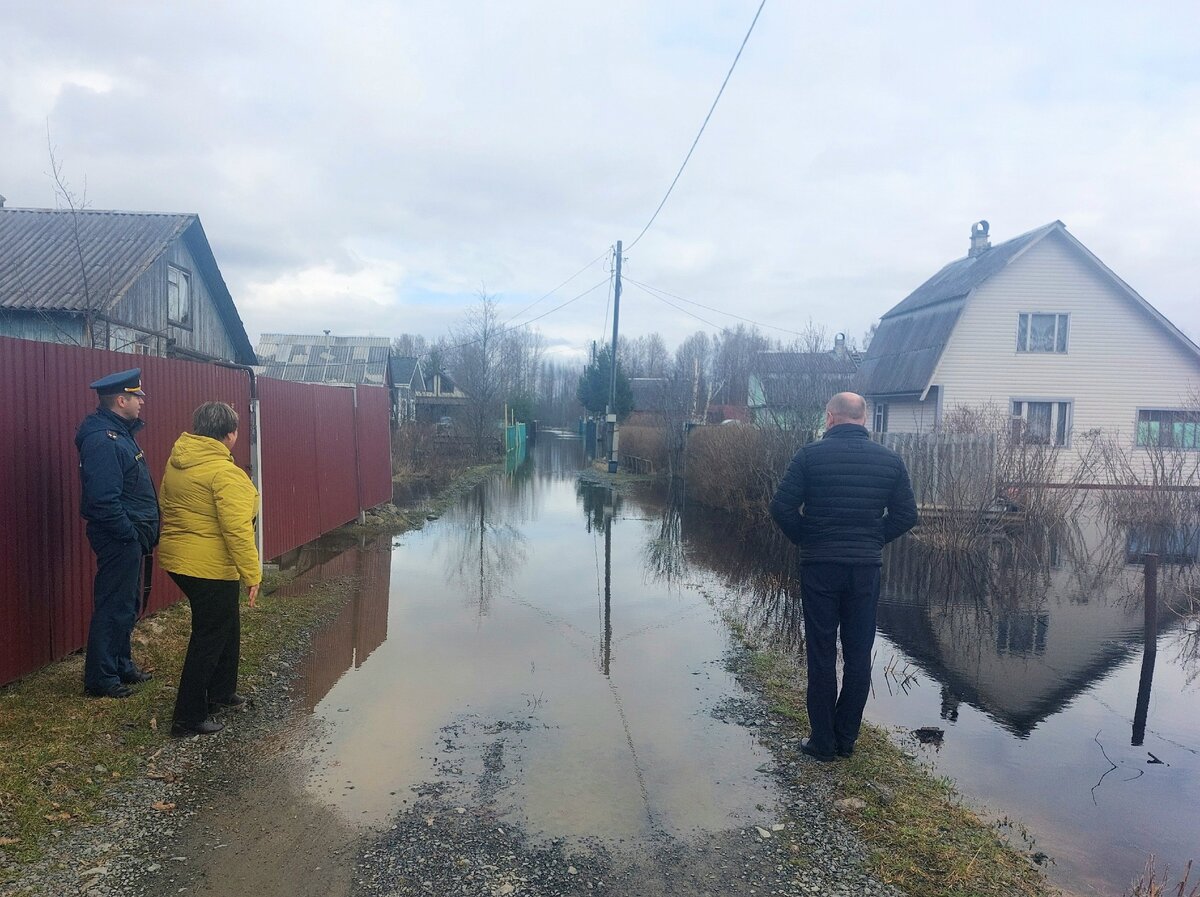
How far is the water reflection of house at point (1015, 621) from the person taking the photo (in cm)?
613

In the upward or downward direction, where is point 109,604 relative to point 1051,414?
downward

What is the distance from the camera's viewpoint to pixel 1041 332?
22531 millimetres

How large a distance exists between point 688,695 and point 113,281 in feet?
43.9

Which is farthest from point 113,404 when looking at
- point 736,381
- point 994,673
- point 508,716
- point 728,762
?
point 736,381

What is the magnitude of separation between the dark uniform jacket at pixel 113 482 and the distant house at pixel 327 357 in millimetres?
39482

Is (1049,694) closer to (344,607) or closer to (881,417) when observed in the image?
(344,607)

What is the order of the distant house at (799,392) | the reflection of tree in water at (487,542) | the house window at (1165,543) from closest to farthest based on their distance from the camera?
the reflection of tree in water at (487,542), the house window at (1165,543), the distant house at (799,392)

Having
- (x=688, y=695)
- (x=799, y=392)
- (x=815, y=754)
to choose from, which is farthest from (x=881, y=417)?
(x=815, y=754)

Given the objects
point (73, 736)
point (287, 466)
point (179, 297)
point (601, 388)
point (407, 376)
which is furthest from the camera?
point (601, 388)

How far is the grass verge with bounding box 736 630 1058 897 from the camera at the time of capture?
3.16 metres

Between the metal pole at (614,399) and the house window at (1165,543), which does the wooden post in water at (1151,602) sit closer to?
the house window at (1165,543)

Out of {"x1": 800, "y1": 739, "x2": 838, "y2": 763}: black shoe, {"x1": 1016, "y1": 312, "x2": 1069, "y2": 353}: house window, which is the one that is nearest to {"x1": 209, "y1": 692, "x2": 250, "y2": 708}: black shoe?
{"x1": 800, "y1": 739, "x2": 838, "y2": 763}: black shoe

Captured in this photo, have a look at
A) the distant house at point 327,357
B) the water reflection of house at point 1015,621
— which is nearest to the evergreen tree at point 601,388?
the distant house at point 327,357

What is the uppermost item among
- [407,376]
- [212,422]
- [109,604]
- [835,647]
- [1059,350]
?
[1059,350]
